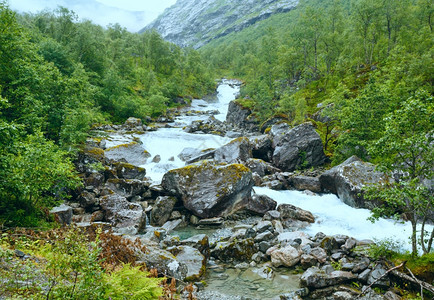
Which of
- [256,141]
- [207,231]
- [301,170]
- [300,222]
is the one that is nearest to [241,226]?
[207,231]

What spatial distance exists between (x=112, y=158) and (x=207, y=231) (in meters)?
16.4

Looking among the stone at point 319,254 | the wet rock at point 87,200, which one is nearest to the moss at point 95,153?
the wet rock at point 87,200

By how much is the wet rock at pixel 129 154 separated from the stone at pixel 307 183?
18.4 metres

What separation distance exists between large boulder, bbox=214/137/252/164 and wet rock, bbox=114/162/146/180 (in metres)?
9.67

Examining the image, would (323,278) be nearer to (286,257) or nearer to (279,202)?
(286,257)

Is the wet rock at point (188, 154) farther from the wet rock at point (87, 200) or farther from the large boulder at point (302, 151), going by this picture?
the wet rock at point (87, 200)

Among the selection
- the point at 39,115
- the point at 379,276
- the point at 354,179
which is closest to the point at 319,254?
the point at 379,276

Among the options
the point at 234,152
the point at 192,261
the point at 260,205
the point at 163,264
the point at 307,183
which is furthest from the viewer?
the point at 234,152

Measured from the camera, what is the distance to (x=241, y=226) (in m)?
19.6

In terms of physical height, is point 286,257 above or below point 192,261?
below

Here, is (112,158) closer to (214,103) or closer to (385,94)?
(385,94)

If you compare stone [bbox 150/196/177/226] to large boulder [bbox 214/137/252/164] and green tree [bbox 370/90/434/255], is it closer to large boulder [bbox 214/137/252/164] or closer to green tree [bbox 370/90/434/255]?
large boulder [bbox 214/137/252/164]

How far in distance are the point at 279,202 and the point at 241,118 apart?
1610 inches

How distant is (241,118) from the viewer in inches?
2488
